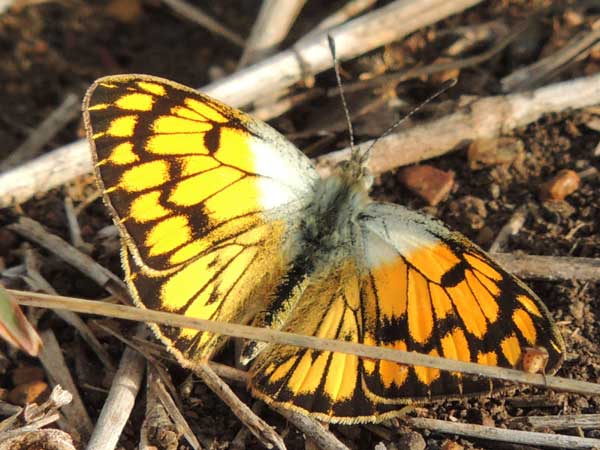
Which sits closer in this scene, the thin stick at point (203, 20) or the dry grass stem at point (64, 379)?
the dry grass stem at point (64, 379)

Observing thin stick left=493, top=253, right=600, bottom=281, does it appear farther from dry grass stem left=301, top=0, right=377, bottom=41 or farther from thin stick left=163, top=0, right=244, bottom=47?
thin stick left=163, top=0, right=244, bottom=47

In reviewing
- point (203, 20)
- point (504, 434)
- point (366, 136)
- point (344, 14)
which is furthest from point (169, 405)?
point (203, 20)

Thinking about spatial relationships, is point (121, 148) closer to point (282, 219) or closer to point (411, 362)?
point (282, 219)

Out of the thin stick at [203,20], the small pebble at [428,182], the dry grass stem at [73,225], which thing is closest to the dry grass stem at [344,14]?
the thin stick at [203,20]

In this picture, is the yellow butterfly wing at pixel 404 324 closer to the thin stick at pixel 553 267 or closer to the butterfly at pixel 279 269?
the butterfly at pixel 279 269

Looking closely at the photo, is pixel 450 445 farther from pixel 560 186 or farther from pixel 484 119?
pixel 484 119

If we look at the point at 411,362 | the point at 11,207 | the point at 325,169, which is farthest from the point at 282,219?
the point at 11,207
